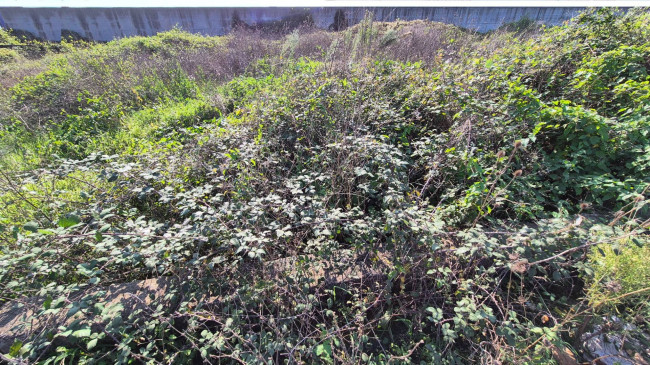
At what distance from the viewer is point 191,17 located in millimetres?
15312

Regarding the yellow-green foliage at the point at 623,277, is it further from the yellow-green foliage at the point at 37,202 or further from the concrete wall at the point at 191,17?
the concrete wall at the point at 191,17

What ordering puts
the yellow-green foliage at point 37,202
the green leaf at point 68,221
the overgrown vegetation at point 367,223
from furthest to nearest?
the yellow-green foliage at point 37,202, the overgrown vegetation at point 367,223, the green leaf at point 68,221

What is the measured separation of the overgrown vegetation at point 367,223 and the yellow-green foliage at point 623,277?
0.03 feet

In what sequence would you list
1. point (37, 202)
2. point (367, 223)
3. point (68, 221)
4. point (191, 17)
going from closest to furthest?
point (68, 221) → point (367, 223) → point (37, 202) → point (191, 17)

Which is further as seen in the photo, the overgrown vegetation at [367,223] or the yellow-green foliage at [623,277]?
the overgrown vegetation at [367,223]

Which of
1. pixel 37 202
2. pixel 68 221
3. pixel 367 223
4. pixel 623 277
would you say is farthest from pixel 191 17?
pixel 623 277

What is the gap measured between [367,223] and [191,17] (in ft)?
62.8

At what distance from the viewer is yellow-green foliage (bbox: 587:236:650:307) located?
129 cm

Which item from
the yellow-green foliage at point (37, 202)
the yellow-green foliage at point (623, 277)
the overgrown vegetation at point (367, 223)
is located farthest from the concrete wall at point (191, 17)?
the yellow-green foliage at point (623, 277)

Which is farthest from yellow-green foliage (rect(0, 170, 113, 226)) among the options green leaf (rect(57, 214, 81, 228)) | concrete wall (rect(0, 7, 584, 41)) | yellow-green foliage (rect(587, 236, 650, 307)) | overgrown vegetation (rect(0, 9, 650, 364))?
concrete wall (rect(0, 7, 584, 41))

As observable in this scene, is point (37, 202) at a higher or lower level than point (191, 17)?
lower

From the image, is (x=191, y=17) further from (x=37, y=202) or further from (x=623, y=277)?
(x=623, y=277)

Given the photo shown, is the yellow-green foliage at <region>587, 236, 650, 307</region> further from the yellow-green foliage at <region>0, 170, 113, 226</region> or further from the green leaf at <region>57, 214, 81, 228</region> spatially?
the yellow-green foliage at <region>0, 170, 113, 226</region>

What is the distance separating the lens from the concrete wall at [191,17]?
12.6 m
